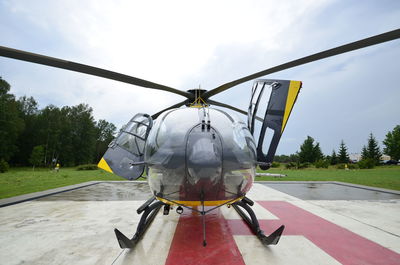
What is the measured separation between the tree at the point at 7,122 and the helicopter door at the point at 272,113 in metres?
41.0

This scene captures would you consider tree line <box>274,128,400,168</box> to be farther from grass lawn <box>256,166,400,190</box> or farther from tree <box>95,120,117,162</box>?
tree <box>95,120,117,162</box>

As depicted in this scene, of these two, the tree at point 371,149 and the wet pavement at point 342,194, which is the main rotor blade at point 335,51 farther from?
the tree at point 371,149

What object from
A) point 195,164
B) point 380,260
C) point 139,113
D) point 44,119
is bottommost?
point 380,260

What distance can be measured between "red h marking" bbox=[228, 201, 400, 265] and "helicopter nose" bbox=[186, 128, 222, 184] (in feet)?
7.12

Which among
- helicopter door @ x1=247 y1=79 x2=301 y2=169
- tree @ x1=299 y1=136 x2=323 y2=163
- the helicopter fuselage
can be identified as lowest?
the helicopter fuselage

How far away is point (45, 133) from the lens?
40.7m

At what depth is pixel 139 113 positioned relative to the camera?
14.3 feet

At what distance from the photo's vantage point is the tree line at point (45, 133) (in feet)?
111

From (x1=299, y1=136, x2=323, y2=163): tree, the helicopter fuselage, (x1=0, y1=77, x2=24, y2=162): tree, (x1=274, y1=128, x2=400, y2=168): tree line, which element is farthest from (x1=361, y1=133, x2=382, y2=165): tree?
(x1=0, y1=77, x2=24, y2=162): tree

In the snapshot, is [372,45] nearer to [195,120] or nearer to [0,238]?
[195,120]

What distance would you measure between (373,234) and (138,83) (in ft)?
17.9

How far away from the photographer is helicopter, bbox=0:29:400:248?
2572mm

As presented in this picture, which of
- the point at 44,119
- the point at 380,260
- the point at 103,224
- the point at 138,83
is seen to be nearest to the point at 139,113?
the point at 138,83

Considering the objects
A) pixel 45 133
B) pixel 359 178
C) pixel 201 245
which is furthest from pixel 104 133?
pixel 201 245
